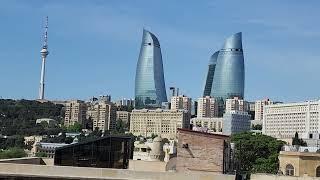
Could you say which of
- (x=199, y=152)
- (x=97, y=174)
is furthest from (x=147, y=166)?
(x=97, y=174)

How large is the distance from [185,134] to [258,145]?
48635 mm

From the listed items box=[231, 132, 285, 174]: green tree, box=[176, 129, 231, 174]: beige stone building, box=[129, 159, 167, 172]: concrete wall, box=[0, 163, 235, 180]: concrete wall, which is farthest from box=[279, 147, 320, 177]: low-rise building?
box=[0, 163, 235, 180]: concrete wall

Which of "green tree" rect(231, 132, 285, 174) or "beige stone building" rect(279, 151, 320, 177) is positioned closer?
"beige stone building" rect(279, 151, 320, 177)

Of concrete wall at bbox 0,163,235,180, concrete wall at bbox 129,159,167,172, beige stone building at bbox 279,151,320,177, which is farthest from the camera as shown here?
beige stone building at bbox 279,151,320,177

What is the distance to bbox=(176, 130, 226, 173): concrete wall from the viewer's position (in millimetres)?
15211

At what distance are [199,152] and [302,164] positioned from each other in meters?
23.4

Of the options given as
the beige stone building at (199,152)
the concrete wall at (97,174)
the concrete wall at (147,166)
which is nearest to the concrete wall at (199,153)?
the beige stone building at (199,152)

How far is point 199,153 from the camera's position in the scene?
49.9 ft

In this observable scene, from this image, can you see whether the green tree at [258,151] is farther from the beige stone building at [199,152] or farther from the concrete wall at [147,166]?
the beige stone building at [199,152]

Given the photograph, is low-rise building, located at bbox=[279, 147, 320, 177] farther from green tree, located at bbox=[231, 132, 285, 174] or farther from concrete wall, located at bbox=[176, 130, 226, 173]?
concrete wall, located at bbox=[176, 130, 226, 173]

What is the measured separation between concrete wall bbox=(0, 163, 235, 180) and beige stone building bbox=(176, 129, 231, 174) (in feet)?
6.50

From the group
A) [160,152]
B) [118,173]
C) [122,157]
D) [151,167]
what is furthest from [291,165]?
[118,173]

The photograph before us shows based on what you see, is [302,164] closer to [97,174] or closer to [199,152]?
[199,152]

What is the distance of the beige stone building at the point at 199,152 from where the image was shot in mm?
15211
